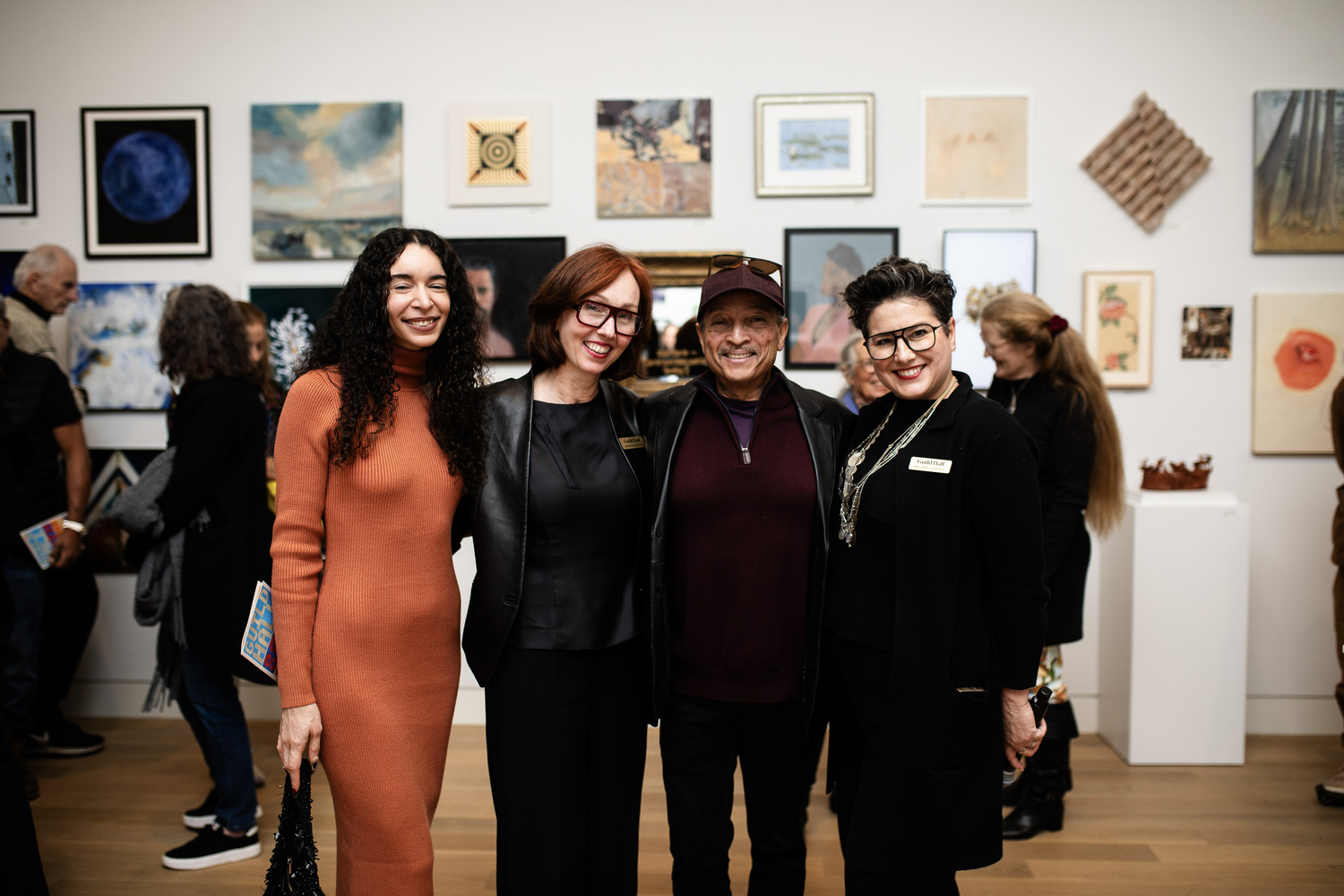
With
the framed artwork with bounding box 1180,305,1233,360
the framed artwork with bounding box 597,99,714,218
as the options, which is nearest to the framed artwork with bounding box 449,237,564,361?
the framed artwork with bounding box 597,99,714,218

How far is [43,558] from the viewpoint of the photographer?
3.19m

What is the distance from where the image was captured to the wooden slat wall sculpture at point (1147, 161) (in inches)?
154

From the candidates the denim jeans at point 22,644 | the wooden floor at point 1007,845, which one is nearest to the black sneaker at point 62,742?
the wooden floor at point 1007,845

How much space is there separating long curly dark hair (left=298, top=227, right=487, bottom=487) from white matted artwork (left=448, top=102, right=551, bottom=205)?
7.67ft

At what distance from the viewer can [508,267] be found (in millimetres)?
4086

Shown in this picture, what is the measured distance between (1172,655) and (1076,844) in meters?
1.14

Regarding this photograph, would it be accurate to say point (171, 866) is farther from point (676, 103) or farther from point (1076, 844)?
point (676, 103)

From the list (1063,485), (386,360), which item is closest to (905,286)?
(386,360)

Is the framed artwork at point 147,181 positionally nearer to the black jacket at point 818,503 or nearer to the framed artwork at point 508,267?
the framed artwork at point 508,267

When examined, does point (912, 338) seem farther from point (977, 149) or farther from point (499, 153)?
point (499, 153)

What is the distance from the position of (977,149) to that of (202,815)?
14.4 ft

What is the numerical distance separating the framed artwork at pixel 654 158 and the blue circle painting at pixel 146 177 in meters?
2.16

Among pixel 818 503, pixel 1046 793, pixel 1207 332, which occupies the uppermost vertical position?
pixel 1207 332

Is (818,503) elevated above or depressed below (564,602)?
above
